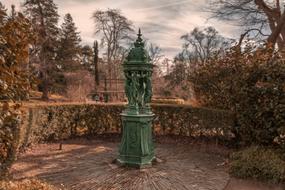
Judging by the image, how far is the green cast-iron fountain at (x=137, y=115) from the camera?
6062mm

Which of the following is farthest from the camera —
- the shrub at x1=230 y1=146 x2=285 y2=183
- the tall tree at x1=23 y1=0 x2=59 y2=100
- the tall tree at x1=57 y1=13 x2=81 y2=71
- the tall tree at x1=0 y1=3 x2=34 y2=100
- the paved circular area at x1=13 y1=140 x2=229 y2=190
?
the tall tree at x1=57 y1=13 x2=81 y2=71

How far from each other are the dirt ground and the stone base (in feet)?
0.69

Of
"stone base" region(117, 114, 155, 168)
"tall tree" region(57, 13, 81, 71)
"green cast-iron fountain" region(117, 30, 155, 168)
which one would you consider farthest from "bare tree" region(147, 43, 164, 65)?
"stone base" region(117, 114, 155, 168)

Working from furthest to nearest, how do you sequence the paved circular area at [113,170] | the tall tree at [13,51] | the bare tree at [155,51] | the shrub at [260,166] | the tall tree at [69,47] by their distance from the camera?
the bare tree at [155,51] < the tall tree at [69,47] < the shrub at [260,166] < the paved circular area at [113,170] < the tall tree at [13,51]

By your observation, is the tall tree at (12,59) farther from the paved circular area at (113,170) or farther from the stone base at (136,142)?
the stone base at (136,142)

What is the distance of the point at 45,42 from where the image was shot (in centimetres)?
2512

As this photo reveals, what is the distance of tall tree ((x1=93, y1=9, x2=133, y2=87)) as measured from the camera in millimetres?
27188

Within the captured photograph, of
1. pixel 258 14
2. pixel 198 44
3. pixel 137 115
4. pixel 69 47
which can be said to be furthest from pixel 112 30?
Answer: pixel 137 115

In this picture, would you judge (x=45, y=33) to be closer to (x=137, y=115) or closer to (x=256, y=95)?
(x=137, y=115)

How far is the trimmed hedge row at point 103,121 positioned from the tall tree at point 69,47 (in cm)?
1914

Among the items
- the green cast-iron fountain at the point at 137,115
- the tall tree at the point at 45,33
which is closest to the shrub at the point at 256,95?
the green cast-iron fountain at the point at 137,115

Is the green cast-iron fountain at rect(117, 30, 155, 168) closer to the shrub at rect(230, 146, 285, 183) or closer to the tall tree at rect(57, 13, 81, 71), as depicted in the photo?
the shrub at rect(230, 146, 285, 183)

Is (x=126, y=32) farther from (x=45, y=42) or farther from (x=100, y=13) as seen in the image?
(x=45, y=42)

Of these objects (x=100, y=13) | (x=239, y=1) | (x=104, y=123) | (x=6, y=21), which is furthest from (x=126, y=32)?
(x=6, y=21)
